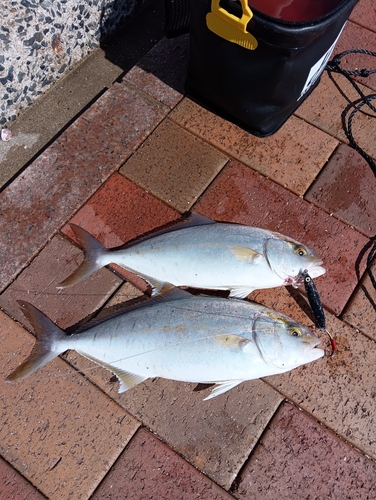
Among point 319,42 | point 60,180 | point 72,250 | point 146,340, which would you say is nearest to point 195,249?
point 146,340

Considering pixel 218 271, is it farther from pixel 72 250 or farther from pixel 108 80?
pixel 108 80

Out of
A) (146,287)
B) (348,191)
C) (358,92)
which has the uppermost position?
(358,92)

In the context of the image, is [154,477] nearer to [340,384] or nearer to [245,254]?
[340,384]

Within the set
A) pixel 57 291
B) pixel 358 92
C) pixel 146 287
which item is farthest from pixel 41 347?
pixel 358 92

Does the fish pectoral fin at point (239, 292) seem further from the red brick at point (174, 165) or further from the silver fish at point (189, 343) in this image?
the red brick at point (174, 165)

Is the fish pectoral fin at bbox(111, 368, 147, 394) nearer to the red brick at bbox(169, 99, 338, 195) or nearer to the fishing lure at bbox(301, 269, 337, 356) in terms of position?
the fishing lure at bbox(301, 269, 337, 356)

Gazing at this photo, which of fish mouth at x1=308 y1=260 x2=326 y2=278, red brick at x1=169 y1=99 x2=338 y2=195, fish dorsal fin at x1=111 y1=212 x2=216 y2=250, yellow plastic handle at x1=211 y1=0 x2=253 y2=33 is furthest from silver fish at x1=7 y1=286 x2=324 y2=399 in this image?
yellow plastic handle at x1=211 y1=0 x2=253 y2=33
